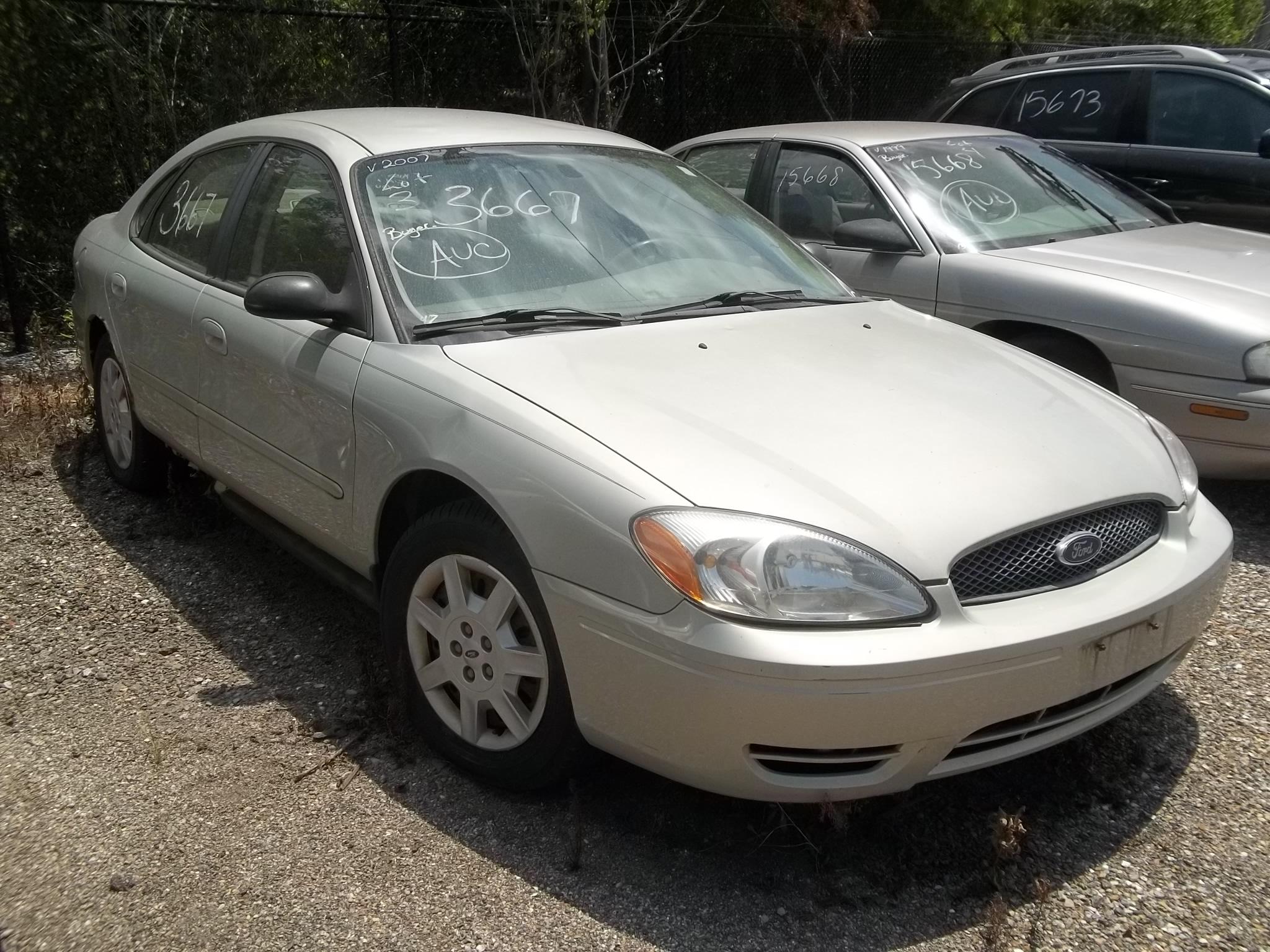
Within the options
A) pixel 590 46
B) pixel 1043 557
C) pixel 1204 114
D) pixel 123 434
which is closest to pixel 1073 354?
pixel 1043 557

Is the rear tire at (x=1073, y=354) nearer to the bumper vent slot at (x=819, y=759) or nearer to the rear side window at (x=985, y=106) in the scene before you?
the bumper vent slot at (x=819, y=759)

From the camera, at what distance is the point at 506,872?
285 centimetres

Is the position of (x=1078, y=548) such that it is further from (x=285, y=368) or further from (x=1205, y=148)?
(x=1205, y=148)

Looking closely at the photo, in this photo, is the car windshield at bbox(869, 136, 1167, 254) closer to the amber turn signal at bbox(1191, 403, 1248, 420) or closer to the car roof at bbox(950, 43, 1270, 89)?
the amber turn signal at bbox(1191, 403, 1248, 420)

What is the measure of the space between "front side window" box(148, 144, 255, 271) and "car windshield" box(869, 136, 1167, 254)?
2975 millimetres

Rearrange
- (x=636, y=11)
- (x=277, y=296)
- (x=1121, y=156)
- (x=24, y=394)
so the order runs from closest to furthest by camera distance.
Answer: (x=277, y=296)
(x=24, y=394)
(x=1121, y=156)
(x=636, y=11)

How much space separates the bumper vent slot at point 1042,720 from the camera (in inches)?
106

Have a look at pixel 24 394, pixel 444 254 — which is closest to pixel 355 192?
pixel 444 254

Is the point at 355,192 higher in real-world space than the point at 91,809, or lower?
higher

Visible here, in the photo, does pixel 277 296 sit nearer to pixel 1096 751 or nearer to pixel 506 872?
pixel 506 872

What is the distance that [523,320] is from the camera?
135 inches

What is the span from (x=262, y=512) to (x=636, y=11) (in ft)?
26.4

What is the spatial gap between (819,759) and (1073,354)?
9.75ft

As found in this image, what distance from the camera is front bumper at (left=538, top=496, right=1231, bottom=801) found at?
249 cm
